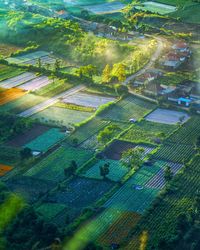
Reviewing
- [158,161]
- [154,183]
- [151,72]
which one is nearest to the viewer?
[154,183]

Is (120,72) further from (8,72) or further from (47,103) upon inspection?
(8,72)

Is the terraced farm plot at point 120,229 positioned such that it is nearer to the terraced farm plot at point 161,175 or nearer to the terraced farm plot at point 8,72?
the terraced farm plot at point 161,175

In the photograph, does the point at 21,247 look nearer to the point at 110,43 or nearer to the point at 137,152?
the point at 137,152

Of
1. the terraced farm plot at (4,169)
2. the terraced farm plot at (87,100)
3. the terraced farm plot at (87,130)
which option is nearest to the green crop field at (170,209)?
the terraced farm plot at (87,130)

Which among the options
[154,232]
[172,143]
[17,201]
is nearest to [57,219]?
[17,201]

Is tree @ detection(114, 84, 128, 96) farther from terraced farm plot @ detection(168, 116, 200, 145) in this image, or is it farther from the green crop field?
the green crop field

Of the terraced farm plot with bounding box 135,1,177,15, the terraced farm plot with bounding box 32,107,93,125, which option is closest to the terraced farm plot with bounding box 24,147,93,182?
the terraced farm plot with bounding box 32,107,93,125
